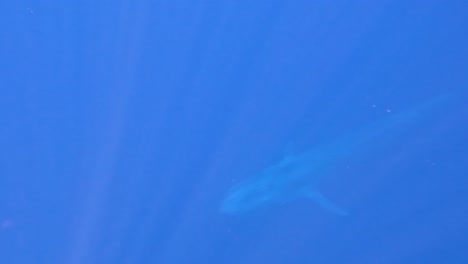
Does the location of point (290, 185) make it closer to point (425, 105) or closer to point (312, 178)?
point (312, 178)

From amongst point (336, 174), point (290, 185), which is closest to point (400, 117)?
point (336, 174)

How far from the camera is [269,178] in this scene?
129 inches

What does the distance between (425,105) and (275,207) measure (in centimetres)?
98

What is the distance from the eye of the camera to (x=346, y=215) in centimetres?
313

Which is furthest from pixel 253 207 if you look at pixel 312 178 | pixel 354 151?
pixel 354 151

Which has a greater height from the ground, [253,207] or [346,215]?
[253,207]

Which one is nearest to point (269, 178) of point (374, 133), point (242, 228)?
point (242, 228)

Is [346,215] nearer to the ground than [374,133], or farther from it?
nearer to the ground

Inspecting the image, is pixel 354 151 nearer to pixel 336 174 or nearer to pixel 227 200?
pixel 336 174

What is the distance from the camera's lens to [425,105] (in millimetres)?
3156

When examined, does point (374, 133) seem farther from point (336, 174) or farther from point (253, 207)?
point (253, 207)

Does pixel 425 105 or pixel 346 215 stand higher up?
pixel 425 105

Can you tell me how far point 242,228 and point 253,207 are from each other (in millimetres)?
134

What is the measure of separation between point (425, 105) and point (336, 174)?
1.99 ft
